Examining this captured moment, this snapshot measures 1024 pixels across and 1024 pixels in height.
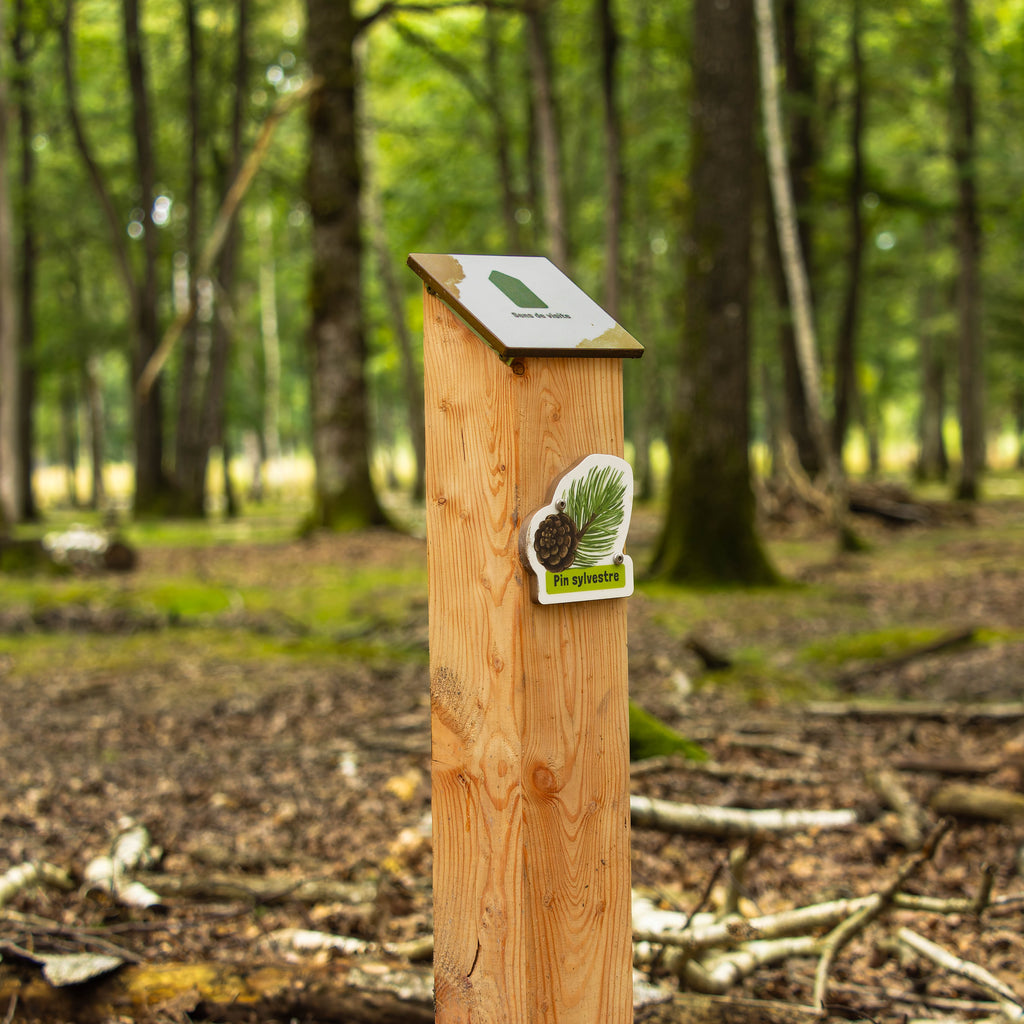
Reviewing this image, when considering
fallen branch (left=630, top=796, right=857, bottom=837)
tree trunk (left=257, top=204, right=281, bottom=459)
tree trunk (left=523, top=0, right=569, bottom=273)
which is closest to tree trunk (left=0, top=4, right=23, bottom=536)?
tree trunk (left=523, top=0, right=569, bottom=273)

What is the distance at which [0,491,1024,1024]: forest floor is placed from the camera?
2.84 m

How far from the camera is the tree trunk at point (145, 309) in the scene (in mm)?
17547

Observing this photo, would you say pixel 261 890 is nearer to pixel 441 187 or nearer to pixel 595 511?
pixel 595 511

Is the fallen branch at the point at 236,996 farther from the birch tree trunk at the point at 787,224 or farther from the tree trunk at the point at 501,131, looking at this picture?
the tree trunk at the point at 501,131

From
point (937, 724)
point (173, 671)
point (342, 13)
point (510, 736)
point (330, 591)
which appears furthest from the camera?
point (342, 13)

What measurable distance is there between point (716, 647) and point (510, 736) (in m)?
4.95

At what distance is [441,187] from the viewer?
20.0 meters

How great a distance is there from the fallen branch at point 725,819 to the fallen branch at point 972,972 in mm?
832

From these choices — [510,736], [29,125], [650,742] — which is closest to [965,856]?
[650,742]

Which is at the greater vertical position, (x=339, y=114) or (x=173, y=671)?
(x=339, y=114)

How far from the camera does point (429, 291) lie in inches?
74.2

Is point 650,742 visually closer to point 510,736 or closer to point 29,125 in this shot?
point 510,736

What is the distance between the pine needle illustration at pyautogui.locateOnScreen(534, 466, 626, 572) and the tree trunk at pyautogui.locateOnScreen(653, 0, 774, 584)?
661cm

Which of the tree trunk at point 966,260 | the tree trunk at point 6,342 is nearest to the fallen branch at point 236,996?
the tree trunk at point 6,342
